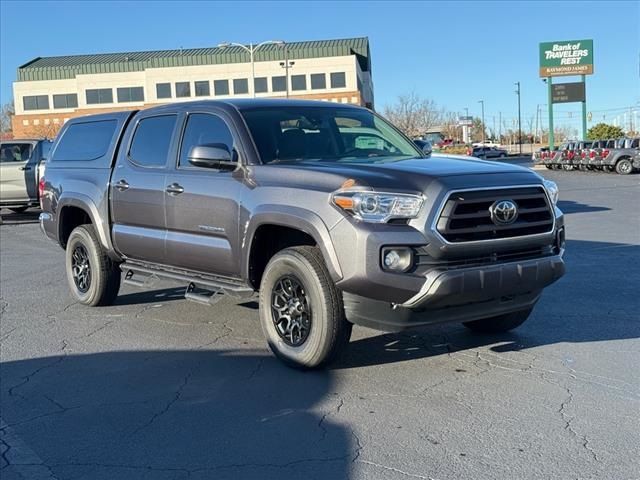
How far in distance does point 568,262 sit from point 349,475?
678 centimetres

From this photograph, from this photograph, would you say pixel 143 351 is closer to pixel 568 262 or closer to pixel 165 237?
pixel 165 237

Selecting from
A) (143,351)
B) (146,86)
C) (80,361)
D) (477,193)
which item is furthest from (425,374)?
(146,86)

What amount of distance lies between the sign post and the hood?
50.4m

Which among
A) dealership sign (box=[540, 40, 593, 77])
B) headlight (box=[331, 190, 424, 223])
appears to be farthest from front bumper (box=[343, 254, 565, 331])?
dealership sign (box=[540, 40, 593, 77])

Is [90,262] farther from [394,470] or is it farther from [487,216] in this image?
[394,470]

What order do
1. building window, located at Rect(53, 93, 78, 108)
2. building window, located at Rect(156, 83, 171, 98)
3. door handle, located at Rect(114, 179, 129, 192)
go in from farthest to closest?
building window, located at Rect(53, 93, 78, 108)
building window, located at Rect(156, 83, 171, 98)
door handle, located at Rect(114, 179, 129, 192)

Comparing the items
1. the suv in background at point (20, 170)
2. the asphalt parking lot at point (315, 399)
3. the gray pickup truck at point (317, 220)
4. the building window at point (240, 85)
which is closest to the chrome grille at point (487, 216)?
the gray pickup truck at point (317, 220)

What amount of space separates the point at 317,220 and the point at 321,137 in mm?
1396

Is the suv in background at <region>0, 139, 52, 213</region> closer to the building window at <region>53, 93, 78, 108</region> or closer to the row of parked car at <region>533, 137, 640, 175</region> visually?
the row of parked car at <region>533, 137, 640, 175</region>

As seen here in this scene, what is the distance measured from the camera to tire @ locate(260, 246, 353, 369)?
4812 millimetres

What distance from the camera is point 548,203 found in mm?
5043

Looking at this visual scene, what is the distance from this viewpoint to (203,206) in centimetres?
573

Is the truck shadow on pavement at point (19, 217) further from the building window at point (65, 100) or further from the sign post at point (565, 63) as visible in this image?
the building window at point (65, 100)

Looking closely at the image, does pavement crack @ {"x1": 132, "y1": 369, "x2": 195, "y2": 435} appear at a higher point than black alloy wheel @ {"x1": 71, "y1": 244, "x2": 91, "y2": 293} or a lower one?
lower
